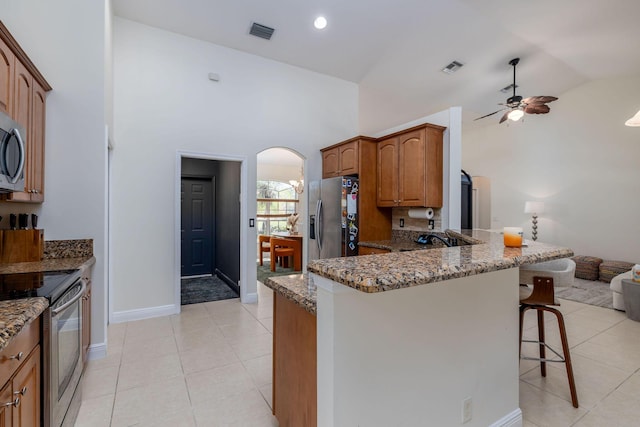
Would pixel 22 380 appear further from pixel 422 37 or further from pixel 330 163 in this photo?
pixel 422 37

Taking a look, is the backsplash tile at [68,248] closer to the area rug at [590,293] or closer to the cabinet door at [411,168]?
the cabinet door at [411,168]

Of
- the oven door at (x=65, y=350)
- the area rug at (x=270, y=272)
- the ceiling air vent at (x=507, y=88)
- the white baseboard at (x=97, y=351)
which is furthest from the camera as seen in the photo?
the area rug at (x=270, y=272)

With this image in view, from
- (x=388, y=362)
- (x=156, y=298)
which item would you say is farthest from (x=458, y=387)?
(x=156, y=298)

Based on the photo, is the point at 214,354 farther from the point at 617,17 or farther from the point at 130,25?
the point at 617,17

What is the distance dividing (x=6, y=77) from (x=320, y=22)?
3.21m

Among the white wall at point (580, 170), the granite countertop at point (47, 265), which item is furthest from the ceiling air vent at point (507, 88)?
the granite countertop at point (47, 265)

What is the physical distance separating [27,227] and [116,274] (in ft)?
4.47

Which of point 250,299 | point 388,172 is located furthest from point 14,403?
point 388,172

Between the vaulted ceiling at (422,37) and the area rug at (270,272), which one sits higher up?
the vaulted ceiling at (422,37)

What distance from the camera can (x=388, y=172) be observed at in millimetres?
4090

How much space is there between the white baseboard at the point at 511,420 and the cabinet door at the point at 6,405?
6.83 feet

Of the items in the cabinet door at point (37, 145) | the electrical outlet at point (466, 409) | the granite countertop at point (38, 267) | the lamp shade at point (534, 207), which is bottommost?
the electrical outlet at point (466, 409)

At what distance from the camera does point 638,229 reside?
18.0 feet

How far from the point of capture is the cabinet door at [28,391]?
42.6 inches
